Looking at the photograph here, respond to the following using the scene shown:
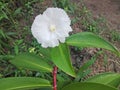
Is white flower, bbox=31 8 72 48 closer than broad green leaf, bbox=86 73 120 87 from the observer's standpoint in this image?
Yes

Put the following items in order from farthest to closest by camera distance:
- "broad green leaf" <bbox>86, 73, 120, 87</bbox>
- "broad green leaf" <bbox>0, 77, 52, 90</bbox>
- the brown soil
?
the brown soil, "broad green leaf" <bbox>86, 73, 120, 87</bbox>, "broad green leaf" <bbox>0, 77, 52, 90</bbox>

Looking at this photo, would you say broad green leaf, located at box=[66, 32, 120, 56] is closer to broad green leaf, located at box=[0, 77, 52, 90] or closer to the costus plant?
the costus plant

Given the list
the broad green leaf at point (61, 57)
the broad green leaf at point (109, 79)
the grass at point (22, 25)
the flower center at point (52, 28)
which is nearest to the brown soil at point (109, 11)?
the grass at point (22, 25)

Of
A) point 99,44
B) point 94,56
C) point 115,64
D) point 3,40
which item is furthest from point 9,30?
point 99,44

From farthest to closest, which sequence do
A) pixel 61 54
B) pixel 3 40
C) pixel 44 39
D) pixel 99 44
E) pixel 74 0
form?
pixel 74 0, pixel 3 40, pixel 99 44, pixel 61 54, pixel 44 39

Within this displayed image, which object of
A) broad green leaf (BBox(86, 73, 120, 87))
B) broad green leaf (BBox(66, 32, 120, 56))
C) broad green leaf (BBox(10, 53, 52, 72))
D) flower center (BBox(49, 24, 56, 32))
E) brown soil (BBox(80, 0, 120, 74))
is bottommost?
broad green leaf (BBox(86, 73, 120, 87))

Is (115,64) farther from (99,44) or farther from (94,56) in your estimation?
(99,44)

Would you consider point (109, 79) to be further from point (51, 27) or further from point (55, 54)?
point (51, 27)

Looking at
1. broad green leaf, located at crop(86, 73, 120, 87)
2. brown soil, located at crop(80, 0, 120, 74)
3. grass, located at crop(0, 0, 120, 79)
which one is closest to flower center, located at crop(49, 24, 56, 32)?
broad green leaf, located at crop(86, 73, 120, 87)

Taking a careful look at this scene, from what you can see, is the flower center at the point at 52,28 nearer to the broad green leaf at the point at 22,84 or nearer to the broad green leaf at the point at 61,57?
the broad green leaf at the point at 61,57
